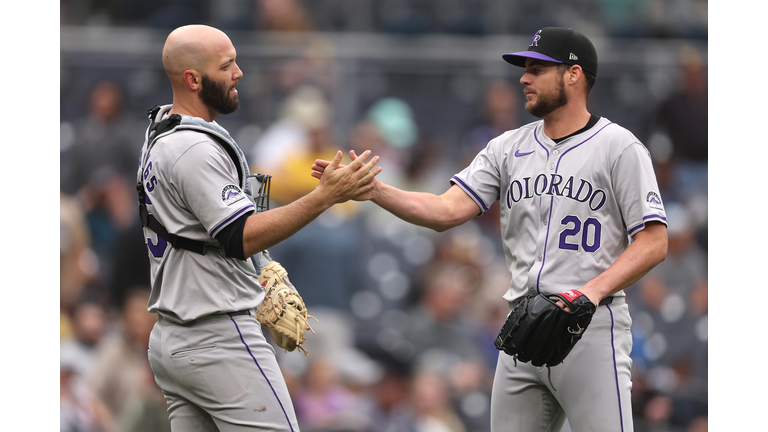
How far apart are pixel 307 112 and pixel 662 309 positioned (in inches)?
163

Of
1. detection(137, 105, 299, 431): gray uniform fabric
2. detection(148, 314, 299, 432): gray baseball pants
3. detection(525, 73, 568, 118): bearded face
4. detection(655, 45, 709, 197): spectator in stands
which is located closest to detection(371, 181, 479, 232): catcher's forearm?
detection(525, 73, 568, 118): bearded face

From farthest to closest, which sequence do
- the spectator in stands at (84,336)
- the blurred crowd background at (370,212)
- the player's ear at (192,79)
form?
1. the spectator in stands at (84,336)
2. the blurred crowd background at (370,212)
3. the player's ear at (192,79)

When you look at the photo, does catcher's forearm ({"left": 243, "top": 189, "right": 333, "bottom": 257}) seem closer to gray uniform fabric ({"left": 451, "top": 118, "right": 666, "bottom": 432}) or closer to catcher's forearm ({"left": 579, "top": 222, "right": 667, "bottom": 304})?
gray uniform fabric ({"left": 451, "top": 118, "right": 666, "bottom": 432})

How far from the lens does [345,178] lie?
12.0 feet

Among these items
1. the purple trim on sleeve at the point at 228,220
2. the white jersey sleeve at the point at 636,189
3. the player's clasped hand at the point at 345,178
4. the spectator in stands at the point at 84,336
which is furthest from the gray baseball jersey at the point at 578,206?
the spectator in stands at the point at 84,336

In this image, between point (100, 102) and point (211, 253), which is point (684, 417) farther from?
point (100, 102)

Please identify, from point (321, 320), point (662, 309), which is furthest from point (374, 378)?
point (662, 309)

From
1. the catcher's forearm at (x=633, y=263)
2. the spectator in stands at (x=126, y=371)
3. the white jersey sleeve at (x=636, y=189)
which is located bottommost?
the spectator in stands at (x=126, y=371)

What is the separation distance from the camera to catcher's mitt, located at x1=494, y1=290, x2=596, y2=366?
349 cm

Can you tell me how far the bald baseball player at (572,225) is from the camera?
12.0ft

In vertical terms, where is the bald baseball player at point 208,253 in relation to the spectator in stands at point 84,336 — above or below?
above

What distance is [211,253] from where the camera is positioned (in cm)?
355

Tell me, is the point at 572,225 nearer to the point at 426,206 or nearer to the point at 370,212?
the point at 426,206

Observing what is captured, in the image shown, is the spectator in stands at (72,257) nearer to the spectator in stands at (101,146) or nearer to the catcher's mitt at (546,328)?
the spectator in stands at (101,146)
